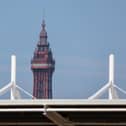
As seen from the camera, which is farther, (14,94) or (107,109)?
(14,94)

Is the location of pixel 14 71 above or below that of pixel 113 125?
above

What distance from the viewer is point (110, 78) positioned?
21062 millimetres

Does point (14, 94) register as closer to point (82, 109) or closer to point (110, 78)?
point (110, 78)

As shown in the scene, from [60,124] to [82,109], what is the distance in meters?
1.38

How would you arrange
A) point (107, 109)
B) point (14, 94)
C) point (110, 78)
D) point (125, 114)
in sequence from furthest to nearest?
point (110, 78)
point (14, 94)
point (125, 114)
point (107, 109)

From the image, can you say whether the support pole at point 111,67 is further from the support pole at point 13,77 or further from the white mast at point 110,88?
the support pole at point 13,77

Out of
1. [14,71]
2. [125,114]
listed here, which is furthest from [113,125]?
[14,71]

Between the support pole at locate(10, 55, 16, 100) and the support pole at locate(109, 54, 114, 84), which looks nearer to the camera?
the support pole at locate(10, 55, 16, 100)

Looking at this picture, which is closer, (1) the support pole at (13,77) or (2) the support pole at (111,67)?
(1) the support pole at (13,77)

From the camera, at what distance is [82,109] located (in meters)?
14.6

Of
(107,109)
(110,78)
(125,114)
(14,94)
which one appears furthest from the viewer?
(110,78)

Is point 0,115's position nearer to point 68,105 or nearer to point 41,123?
point 41,123

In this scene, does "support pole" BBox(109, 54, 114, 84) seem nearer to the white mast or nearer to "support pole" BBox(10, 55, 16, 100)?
the white mast

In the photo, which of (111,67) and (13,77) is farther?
(111,67)
